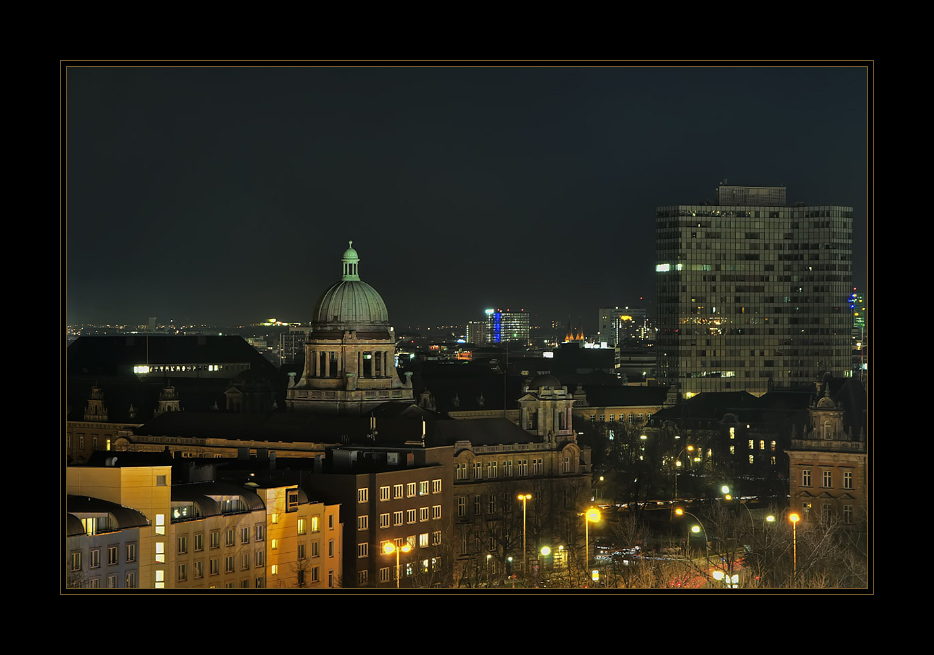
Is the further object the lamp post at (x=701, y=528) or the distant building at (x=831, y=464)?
the distant building at (x=831, y=464)

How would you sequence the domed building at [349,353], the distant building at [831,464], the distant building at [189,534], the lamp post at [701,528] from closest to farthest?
the distant building at [189,534] < the lamp post at [701,528] < the distant building at [831,464] < the domed building at [349,353]

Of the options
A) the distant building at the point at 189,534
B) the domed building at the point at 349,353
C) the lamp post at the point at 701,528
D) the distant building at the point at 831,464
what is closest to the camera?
the distant building at the point at 189,534

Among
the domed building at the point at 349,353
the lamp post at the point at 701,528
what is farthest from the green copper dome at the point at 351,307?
the lamp post at the point at 701,528

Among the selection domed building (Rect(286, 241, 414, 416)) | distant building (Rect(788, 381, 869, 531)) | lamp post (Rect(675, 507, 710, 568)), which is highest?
domed building (Rect(286, 241, 414, 416))

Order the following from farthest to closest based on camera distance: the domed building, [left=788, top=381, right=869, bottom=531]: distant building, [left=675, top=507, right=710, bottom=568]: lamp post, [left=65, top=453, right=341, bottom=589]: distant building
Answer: the domed building < [left=788, top=381, right=869, bottom=531]: distant building < [left=675, top=507, right=710, bottom=568]: lamp post < [left=65, top=453, right=341, bottom=589]: distant building

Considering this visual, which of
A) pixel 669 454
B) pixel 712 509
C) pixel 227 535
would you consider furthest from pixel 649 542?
pixel 669 454

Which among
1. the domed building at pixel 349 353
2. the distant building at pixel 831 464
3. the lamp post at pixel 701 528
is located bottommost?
the lamp post at pixel 701 528

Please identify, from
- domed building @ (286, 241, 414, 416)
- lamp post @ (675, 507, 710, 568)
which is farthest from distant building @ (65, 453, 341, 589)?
domed building @ (286, 241, 414, 416)

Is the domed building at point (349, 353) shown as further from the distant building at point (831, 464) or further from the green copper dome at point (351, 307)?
the distant building at point (831, 464)

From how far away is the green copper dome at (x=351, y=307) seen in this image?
156125 mm

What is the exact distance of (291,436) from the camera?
139000 mm

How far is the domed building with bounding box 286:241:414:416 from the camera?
155 m

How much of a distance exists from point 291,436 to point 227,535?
5342cm

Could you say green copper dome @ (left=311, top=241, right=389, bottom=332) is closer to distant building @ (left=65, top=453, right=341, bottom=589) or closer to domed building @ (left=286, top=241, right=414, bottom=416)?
domed building @ (left=286, top=241, right=414, bottom=416)
